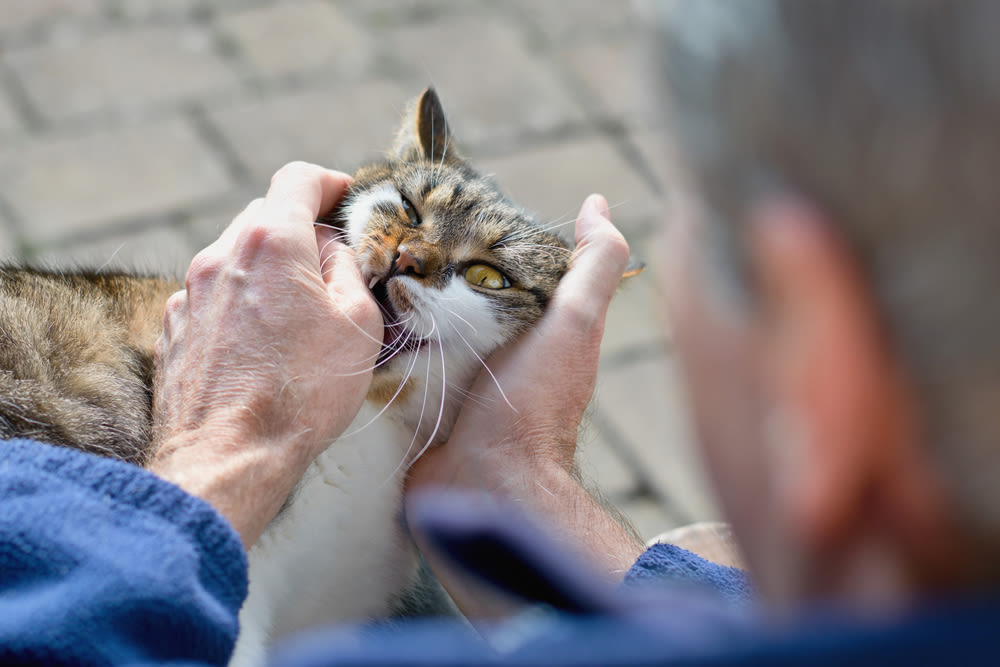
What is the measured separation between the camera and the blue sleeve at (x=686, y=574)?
1194 mm

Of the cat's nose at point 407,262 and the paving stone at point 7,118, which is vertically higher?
the cat's nose at point 407,262

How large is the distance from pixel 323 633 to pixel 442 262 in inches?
29.5

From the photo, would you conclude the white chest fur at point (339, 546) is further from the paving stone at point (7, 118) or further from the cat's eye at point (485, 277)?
the paving stone at point (7, 118)

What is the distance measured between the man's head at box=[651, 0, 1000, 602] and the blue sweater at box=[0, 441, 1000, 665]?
0.19ft

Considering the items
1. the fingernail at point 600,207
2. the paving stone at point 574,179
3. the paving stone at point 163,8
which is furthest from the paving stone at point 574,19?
the fingernail at point 600,207

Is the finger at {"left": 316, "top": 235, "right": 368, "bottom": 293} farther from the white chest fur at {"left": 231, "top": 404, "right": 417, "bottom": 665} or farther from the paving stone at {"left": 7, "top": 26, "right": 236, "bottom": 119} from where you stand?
the paving stone at {"left": 7, "top": 26, "right": 236, "bottom": 119}

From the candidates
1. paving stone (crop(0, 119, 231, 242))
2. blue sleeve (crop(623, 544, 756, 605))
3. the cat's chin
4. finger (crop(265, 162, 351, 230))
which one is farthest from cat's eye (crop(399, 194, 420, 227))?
paving stone (crop(0, 119, 231, 242))

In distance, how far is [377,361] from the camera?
59.7 inches

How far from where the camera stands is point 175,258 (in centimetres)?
273

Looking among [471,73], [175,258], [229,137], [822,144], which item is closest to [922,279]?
[822,144]

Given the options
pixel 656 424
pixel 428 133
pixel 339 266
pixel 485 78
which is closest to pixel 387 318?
pixel 339 266

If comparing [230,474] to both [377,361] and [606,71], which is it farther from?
[606,71]

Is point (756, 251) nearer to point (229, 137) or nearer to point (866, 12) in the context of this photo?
point (866, 12)

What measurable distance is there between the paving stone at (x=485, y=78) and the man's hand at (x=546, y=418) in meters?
1.72
